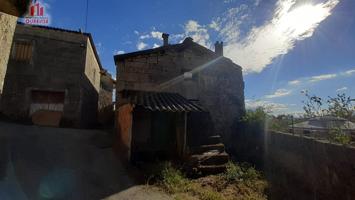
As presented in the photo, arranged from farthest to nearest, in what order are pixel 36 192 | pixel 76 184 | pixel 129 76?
pixel 129 76 < pixel 76 184 < pixel 36 192

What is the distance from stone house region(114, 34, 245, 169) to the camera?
11.2 m

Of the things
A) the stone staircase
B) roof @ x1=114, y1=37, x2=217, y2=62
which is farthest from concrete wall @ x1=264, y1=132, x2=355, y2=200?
roof @ x1=114, y1=37, x2=217, y2=62

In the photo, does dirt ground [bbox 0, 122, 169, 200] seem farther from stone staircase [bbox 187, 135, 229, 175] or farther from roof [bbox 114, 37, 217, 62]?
roof [bbox 114, 37, 217, 62]

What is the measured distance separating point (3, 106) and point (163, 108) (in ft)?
32.8

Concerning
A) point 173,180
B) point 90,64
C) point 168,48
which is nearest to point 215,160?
point 173,180

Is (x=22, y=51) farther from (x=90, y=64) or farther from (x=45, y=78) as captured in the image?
(x=90, y=64)

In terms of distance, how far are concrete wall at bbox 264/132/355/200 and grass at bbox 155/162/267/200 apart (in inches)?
19.7

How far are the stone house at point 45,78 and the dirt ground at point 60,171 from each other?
11.2 feet

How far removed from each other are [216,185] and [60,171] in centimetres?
456

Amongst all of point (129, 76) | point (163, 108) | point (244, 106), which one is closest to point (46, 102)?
point (129, 76)

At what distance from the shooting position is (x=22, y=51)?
1277cm

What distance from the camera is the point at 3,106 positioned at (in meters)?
12.2

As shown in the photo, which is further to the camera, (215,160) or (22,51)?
A: (22,51)

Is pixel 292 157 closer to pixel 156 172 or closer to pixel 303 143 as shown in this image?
pixel 303 143
